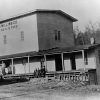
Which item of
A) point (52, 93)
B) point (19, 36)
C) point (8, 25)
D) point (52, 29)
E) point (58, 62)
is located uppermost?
point (8, 25)

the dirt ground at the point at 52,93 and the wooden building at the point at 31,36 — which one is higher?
the wooden building at the point at 31,36

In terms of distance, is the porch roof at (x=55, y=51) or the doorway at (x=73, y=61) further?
the doorway at (x=73, y=61)

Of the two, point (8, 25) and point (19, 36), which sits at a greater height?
point (8, 25)

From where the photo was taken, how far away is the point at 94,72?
96.5 feet

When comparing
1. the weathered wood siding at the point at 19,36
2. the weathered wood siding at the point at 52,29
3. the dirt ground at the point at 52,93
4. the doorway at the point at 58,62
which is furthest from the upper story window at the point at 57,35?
the dirt ground at the point at 52,93

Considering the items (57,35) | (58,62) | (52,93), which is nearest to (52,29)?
(57,35)

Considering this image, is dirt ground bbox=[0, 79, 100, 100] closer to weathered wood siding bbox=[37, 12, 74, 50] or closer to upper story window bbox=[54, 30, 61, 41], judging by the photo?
weathered wood siding bbox=[37, 12, 74, 50]

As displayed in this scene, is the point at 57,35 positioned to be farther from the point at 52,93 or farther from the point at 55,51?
the point at 52,93

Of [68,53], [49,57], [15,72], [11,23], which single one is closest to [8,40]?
[11,23]

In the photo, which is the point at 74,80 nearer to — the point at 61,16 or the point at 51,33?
the point at 51,33

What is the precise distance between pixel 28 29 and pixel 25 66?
17.1 ft

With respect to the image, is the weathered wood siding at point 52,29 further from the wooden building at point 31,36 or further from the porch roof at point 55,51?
the porch roof at point 55,51

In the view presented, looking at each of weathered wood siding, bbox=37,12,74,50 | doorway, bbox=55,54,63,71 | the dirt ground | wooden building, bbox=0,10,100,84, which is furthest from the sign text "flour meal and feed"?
the dirt ground

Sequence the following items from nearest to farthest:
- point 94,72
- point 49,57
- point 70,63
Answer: point 94,72, point 70,63, point 49,57
